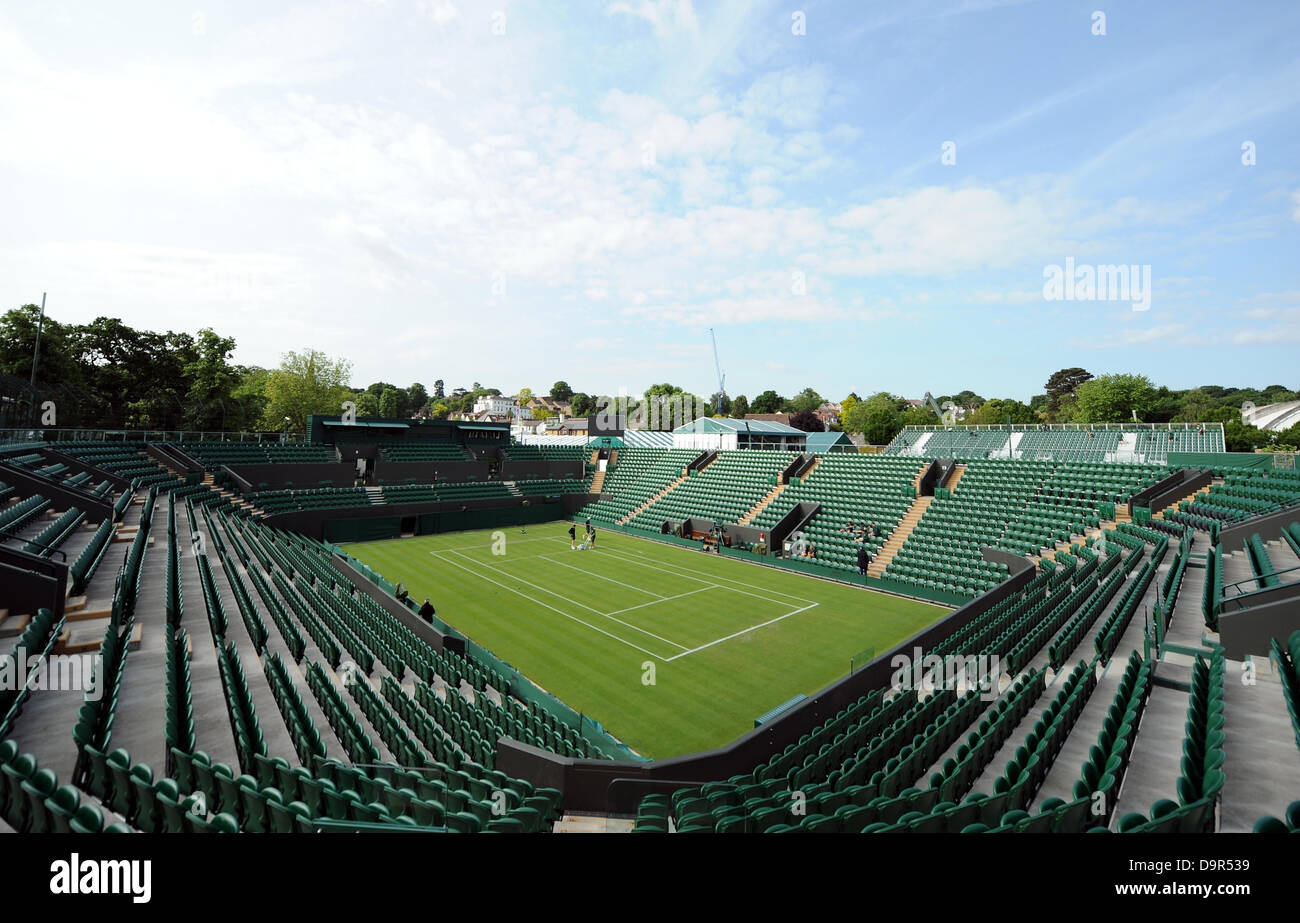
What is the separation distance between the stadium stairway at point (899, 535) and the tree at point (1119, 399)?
51753mm

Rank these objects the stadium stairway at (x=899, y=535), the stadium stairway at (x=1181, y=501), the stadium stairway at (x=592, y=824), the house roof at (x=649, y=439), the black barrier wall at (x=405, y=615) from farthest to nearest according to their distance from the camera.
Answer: the house roof at (x=649, y=439)
the stadium stairway at (x=899, y=535)
the stadium stairway at (x=1181, y=501)
the black barrier wall at (x=405, y=615)
the stadium stairway at (x=592, y=824)

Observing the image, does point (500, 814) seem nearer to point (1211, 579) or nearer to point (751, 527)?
point (1211, 579)

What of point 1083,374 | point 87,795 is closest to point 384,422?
point 87,795

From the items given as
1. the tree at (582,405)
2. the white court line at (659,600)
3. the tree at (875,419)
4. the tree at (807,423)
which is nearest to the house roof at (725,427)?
the tree at (875,419)

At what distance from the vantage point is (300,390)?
7331cm

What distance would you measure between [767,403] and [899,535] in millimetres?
123393

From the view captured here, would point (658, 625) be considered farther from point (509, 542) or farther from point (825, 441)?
point (825, 441)

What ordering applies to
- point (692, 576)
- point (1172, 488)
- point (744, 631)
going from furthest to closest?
point (692, 576) → point (1172, 488) → point (744, 631)

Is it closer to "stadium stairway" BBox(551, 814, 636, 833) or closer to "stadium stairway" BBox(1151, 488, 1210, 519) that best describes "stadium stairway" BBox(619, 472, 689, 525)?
"stadium stairway" BBox(1151, 488, 1210, 519)

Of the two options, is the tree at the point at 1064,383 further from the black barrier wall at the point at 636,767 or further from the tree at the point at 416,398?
the tree at the point at 416,398

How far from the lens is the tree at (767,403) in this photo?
150000mm

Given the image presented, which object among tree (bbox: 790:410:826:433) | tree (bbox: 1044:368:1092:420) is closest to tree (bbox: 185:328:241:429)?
tree (bbox: 790:410:826:433)

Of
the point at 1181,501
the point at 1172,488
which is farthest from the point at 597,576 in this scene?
the point at 1181,501

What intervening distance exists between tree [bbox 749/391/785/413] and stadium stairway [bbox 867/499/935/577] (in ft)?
390
